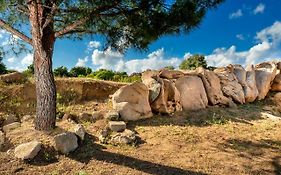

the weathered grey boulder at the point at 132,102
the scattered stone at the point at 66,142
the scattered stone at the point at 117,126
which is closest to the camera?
the scattered stone at the point at 66,142

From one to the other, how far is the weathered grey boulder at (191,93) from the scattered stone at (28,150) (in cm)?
442

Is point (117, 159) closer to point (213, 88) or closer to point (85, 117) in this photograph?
point (85, 117)

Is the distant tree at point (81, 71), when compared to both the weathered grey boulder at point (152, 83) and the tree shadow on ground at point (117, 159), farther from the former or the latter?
the tree shadow on ground at point (117, 159)

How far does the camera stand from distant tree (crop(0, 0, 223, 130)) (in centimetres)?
614

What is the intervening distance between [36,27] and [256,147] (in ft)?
15.9

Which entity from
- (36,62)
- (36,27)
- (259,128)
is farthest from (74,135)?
(259,128)

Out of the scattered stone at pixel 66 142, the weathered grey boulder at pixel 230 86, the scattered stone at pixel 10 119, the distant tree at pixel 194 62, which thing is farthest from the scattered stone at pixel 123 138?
the distant tree at pixel 194 62

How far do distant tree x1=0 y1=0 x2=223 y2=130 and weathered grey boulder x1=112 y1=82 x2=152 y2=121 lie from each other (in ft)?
4.46

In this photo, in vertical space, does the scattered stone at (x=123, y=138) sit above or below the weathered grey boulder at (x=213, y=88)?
below

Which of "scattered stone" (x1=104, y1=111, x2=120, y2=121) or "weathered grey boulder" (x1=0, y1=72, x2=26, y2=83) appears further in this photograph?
"weathered grey boulder" (x1=0, y1=72, x2=26, y2=83)

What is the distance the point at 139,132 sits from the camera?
7.45m

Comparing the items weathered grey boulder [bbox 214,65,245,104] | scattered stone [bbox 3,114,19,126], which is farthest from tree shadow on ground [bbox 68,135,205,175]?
weathered grey boulder [bbox 214,65,245,104]

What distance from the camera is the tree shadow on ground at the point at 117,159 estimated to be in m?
5.63

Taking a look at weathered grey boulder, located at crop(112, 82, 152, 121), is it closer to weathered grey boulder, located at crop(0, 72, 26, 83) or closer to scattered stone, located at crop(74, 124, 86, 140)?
scattered stone, located at crop(74, 124, 86, 140)
